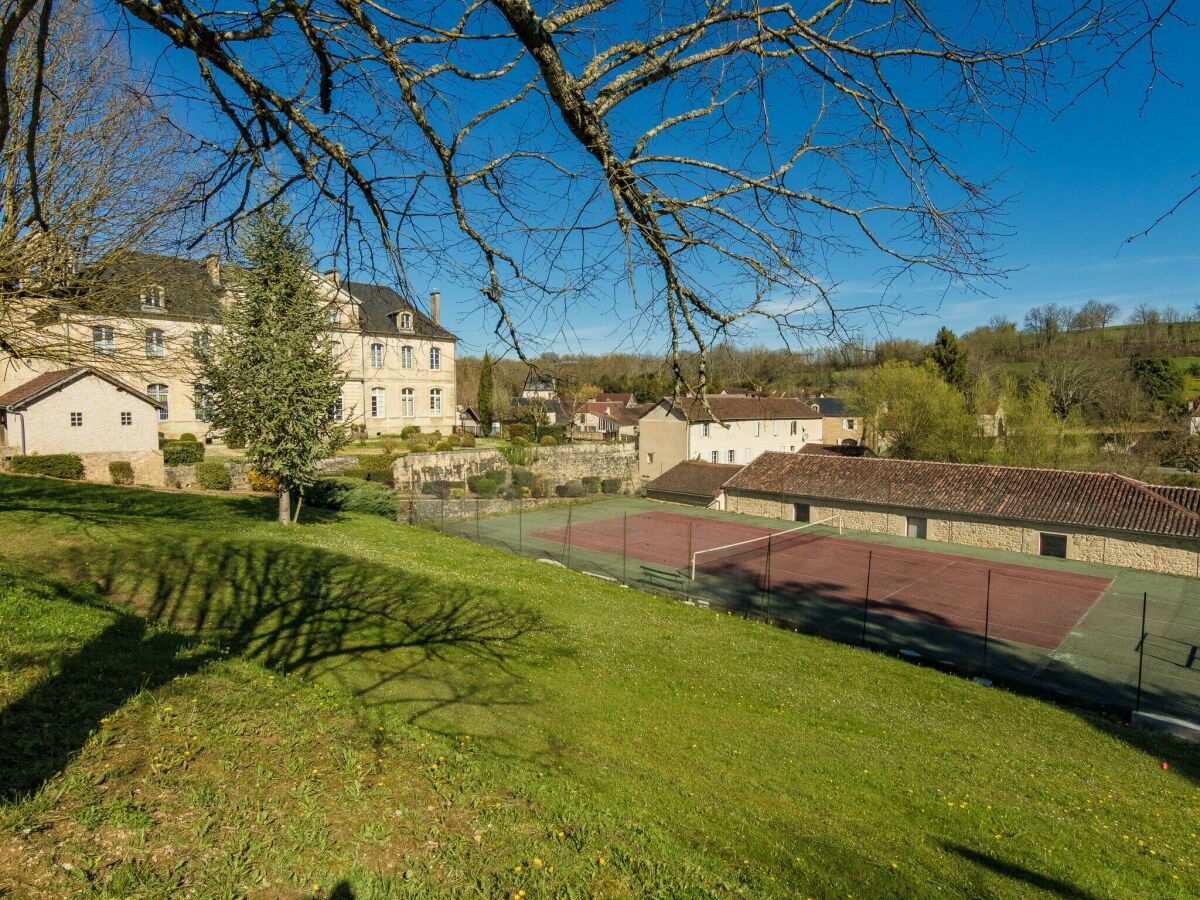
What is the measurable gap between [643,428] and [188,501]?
102ft

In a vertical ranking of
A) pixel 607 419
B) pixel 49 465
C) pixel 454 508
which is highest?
pixel 607 419

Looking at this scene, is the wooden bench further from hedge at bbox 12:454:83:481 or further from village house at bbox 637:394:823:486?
hedge at bbox 12:454:83:481

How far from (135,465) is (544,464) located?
71.9ft

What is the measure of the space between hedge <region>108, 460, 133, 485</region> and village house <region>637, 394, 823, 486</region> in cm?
2688

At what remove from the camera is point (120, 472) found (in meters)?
25.3

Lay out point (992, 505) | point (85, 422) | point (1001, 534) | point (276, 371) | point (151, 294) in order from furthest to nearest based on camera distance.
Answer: point (992, 505) < point (1001, 534) < point (85, 422) < point (276, 371) < point (151, 294)

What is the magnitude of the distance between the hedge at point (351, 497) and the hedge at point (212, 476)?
4.30 meters

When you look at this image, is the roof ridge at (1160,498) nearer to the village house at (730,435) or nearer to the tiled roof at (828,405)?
the village house at (730,435)

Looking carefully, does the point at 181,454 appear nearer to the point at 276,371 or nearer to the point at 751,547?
the point at 276,371

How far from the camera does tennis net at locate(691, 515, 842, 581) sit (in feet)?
85.2

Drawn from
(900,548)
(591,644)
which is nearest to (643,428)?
(900,548)

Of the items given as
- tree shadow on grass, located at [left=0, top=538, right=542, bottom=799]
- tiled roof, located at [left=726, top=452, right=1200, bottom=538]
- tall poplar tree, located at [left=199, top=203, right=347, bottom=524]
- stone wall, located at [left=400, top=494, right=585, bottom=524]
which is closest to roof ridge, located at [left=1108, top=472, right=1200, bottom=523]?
tiled roof, located at [left=726, top=452, right=1200, bottom=538]

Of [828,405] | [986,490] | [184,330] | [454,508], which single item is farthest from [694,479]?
[184,330]

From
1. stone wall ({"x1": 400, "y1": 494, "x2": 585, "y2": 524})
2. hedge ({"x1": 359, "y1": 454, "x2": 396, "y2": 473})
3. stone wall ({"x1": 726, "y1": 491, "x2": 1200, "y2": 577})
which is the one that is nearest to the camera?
stone wall ({"x1": 726, "y1": 491, "x2": 1200, "y2": 577})
